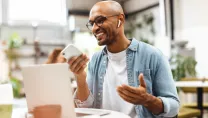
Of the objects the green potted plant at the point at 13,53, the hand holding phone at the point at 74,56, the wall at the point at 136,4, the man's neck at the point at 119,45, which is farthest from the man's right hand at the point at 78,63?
the wall at the point at 136,4

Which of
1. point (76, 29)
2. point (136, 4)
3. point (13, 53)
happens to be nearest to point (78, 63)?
point (13, 53)

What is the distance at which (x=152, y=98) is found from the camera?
3.98 ft

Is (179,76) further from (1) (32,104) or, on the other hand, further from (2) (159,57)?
(1) (32,104)

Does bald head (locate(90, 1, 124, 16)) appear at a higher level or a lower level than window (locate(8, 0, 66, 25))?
lower

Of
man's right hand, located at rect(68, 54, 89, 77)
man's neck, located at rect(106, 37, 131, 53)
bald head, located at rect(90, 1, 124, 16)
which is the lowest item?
man's right hand, located at rect(68, 54, 89, 77)

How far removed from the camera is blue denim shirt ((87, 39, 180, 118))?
1387 millimetres

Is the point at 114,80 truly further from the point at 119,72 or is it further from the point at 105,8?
the point at 105,8

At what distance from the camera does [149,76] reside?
1.46m

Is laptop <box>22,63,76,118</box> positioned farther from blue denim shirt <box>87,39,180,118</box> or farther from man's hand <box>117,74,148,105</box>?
blue denim shirt <box>87,39,180,118</box>

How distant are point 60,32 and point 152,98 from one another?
315 inches

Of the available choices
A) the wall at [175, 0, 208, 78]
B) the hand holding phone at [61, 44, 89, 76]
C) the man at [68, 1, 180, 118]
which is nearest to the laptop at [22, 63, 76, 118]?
the hand holding phone at [61, 44, 89, 76]

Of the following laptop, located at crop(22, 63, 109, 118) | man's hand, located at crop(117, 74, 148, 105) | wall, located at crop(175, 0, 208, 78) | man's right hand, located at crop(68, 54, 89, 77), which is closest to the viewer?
laptop, located at crop(22, 63, 109, 118)

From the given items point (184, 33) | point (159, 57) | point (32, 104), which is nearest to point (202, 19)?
point (184, 33)

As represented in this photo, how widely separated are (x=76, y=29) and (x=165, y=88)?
748 centimetres
